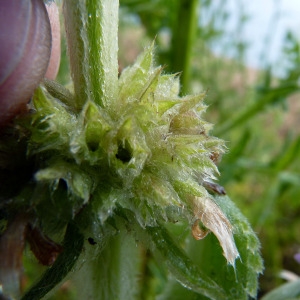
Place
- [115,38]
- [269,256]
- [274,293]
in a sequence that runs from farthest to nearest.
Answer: [269,256] < [274,293] < [115,38]

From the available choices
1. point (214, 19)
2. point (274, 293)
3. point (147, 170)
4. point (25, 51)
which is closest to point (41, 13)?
point (25, 51)

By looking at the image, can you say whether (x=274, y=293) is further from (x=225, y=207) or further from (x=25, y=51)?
(x=25, y=51)

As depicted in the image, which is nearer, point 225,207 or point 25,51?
point 25,51

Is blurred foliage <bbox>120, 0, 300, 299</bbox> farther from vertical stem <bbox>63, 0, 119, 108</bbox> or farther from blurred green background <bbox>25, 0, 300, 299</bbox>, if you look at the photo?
vertical stem <bbox>63, 0, 119, 108</bbox>

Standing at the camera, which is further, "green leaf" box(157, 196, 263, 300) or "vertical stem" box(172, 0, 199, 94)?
"vertical stem" box(172, 0, 199, 94)

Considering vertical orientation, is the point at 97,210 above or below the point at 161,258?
above

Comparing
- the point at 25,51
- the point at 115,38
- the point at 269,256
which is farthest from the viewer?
the point at 269,256

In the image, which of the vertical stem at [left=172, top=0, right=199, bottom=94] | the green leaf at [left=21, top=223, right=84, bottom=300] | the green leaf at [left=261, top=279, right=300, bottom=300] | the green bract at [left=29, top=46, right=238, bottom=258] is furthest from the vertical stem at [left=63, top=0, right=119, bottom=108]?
the vertical stem at [left=172, top=0, right=199, bottom=94]

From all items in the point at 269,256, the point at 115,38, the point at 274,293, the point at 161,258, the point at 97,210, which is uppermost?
the point at 115,38
